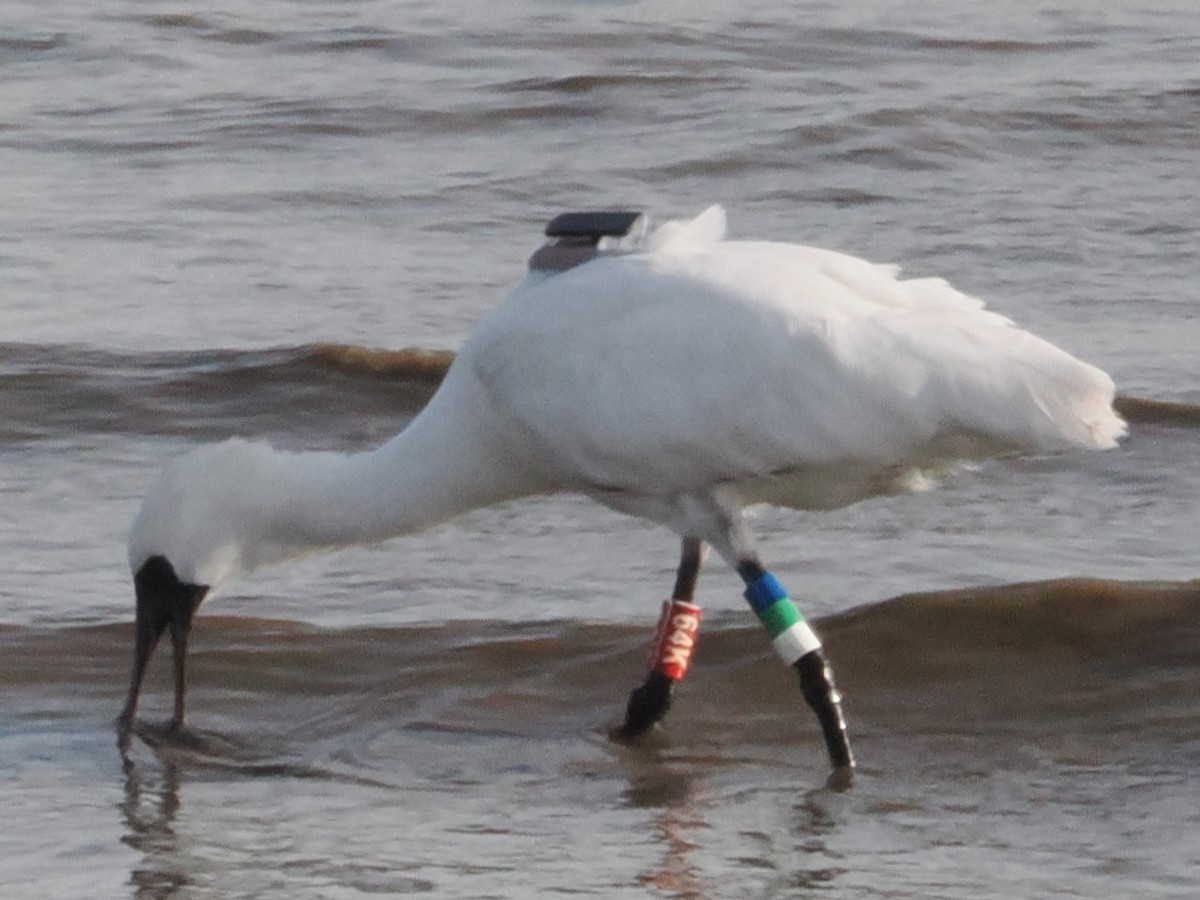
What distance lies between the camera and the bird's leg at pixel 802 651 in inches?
304

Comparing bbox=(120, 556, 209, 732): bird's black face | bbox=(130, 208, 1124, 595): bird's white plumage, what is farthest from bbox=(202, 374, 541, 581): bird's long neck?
bbox=(120, 556, 209, 732): bird's black face

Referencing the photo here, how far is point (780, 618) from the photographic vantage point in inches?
304

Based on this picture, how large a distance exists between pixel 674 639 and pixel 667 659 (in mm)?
62

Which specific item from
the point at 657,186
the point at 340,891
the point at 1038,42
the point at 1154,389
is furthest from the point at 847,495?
the point at 1038,42

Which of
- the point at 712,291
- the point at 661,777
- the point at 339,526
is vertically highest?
the point at 712,291

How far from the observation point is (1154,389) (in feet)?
37.7

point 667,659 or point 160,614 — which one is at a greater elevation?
point 160,614

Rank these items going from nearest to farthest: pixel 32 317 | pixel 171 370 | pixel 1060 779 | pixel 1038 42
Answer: pixel 1060 779, pixel 171 370, pixel 32 317, pixel 1038 42

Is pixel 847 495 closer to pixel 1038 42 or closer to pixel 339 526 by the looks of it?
pixel 339 526

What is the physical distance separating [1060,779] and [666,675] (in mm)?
1232

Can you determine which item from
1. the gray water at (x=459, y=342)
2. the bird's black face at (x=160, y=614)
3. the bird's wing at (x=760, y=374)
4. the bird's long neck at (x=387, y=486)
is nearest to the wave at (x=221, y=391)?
the gray water at (x=459, y=342)

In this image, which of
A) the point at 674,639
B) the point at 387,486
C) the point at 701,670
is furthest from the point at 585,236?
the point at 701,670

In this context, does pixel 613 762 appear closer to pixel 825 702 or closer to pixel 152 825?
pixel 825 702

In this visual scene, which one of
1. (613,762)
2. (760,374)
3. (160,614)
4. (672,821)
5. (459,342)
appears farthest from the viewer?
(459,342)
